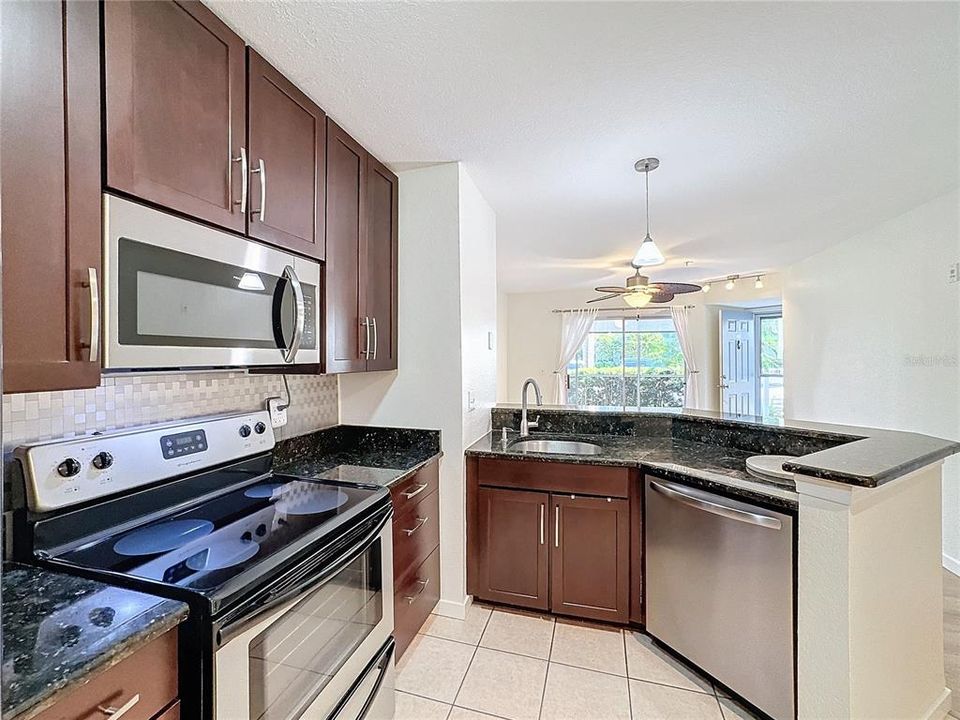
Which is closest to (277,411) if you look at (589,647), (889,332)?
(589,647)

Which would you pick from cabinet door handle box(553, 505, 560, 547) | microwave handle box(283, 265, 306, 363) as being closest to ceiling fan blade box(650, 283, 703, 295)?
cabinet door handle box(553, 505, 560, 547)

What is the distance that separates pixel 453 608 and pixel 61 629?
1822mm

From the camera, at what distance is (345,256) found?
6.47 ft

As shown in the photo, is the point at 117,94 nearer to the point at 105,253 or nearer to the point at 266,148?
the point at 105,253

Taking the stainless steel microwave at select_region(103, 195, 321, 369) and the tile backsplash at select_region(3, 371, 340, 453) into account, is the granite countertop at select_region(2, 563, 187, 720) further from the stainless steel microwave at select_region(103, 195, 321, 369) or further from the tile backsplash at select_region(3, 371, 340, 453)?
the stainless steel microwave at select_region(103, 195, 321, 369)

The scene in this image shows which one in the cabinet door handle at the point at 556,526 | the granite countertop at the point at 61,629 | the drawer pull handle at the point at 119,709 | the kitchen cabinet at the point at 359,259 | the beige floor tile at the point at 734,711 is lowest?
the beige floor tile at the point at 734,711

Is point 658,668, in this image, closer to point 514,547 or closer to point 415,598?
point 514,547

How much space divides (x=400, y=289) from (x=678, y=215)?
2112 mm

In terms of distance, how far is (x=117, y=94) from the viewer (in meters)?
1.03

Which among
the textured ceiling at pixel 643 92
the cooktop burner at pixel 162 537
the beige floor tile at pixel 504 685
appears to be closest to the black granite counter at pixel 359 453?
the cooktop burner at pixel 162 537

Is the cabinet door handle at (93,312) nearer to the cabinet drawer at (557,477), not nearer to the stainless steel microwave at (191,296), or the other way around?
the stainless steel microwave at (191,296)

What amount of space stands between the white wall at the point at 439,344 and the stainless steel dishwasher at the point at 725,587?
0.97 metres

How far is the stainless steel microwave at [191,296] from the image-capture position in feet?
3.39

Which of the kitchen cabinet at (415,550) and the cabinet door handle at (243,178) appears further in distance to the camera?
the kitchen cabinet at (415,550)
